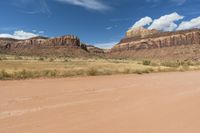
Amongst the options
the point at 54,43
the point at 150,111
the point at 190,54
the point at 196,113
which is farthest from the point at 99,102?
the point at 54,43

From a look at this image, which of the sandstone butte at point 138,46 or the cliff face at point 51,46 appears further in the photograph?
the cliff face at point 51,46

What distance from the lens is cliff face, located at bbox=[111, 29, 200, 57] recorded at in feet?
366

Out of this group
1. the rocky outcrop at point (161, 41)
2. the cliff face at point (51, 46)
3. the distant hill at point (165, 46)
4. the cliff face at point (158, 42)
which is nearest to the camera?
the distant hill at point (165, 46)

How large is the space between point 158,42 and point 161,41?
1.69 meters

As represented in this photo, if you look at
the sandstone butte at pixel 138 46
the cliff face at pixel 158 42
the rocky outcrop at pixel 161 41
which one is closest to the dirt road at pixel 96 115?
the sandstone butte at pixel 138 46

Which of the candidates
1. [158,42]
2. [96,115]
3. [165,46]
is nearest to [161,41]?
[158,42]

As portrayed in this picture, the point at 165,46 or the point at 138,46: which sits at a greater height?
the point at 138,46

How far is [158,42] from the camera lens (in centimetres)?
12675

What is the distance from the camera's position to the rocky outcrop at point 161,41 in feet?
367

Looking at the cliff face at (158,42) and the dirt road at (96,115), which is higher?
the cliff face at (158,42)

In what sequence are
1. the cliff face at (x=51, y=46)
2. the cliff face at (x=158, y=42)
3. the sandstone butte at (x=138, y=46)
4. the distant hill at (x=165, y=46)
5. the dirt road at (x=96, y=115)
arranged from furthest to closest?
1. the cliff face at (x=51, y=46)
2. the cliff face at (x=158, y=42)
3. the sandstone butte at (x=138, y=46)
4. the distant hill at (x=165, y=46)
5. the dirt road at (x=96, y=115)

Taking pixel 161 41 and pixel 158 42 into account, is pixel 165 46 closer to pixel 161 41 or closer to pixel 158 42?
A: pixel 161 41

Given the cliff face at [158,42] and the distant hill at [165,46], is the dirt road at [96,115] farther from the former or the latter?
the cliff face at [158,42]

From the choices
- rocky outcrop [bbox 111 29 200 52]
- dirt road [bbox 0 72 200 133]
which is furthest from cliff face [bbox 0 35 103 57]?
dirt road [bbox 0 72 200 133]
